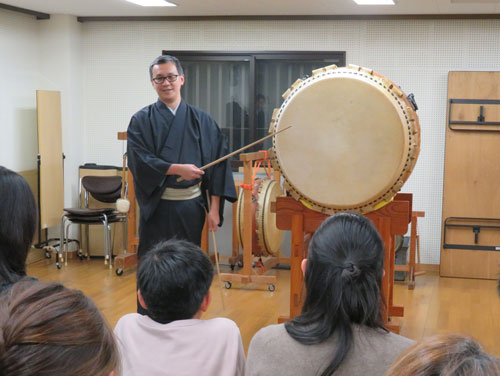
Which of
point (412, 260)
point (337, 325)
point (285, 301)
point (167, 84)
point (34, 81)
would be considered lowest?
point (285, 301)

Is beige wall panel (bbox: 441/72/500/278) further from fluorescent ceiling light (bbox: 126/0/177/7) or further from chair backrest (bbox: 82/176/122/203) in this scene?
chair backrest (bbox: 82/176/122/203)

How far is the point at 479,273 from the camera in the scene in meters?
5.64

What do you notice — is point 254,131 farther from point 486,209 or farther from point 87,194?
point 486,209

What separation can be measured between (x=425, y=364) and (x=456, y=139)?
204 inches

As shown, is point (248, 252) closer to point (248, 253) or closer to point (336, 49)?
point (248, 253)

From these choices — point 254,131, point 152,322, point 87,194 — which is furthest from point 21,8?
point 152,322

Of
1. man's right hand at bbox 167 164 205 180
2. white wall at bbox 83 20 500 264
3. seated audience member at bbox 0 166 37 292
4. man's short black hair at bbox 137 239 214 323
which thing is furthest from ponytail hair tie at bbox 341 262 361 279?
white wall at bbox 83 20 500 264

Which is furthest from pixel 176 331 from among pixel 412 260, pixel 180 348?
pixel 412 260

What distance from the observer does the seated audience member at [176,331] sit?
170cm

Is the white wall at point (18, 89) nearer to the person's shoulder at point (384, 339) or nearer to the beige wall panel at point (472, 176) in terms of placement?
the beige wall panel at point (472, 176)

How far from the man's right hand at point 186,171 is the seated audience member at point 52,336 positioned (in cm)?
245

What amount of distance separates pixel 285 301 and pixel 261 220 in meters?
0.80

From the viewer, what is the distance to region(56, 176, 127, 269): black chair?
569 cm

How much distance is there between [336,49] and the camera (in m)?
5.93
